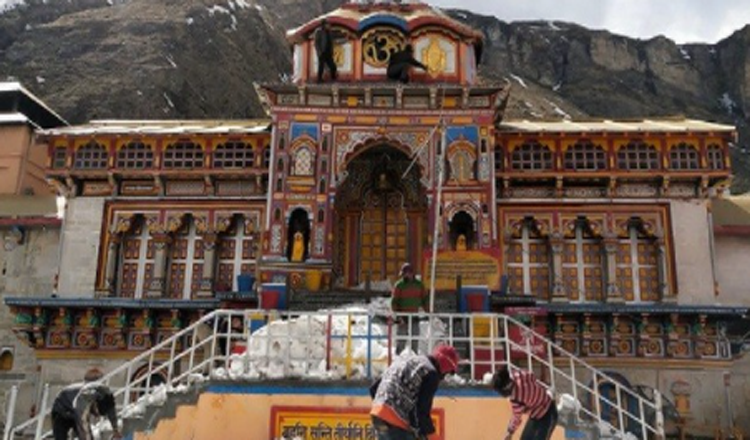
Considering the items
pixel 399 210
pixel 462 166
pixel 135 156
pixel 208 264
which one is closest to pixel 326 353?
pixel 462 166

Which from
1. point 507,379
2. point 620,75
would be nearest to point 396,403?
point 507,379

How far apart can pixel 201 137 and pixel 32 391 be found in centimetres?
884

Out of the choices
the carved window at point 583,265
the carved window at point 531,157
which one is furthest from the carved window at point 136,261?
the carved window at point 583,265

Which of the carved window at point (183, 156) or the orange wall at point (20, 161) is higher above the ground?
the orange wall at point (20, 161)

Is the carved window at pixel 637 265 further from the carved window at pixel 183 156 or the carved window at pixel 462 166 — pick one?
the carved window at pixel 183 156

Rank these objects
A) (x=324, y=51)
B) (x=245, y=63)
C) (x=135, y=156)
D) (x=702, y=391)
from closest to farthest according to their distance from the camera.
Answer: (x=702, y=391) < (x=324, y=51) < (x=135, y=156) < (x=245, y=63)

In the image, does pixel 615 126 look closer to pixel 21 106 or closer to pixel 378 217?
pixel 378 217

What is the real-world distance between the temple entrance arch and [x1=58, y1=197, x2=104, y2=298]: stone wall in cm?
737

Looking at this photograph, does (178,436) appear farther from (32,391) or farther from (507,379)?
(32,391)

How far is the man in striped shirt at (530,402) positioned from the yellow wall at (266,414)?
2532 millimetres

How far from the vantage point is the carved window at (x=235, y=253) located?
23.3 metres

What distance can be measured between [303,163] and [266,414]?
11.1 metres

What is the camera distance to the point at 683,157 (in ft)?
75.9

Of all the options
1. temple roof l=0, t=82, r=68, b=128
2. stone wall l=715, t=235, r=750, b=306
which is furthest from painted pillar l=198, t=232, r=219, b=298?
stone wall l=715, t=235, r=750, b=306
